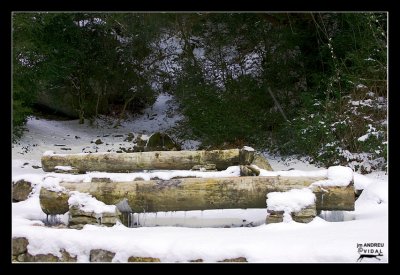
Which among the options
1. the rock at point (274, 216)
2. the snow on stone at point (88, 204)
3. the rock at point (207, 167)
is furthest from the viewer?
the rock at point (207, 167)

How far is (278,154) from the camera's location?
23.8 feet

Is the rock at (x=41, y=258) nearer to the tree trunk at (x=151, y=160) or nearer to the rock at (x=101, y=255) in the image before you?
the rock at (x=101, y=255)

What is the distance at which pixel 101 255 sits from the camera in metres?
3.36

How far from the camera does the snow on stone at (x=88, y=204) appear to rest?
3.91 meters

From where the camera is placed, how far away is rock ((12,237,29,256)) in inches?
137

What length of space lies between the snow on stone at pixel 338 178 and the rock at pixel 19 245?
240 cm

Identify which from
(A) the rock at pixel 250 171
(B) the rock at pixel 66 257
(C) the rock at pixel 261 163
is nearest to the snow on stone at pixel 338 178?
(A) the rock at pixel 250 171

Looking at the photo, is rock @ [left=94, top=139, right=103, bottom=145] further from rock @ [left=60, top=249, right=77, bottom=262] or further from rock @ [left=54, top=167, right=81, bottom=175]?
rock @ [left=60, top=249, right=77, bottom=262]

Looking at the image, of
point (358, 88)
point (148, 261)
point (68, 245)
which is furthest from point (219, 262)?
point (358, 88)

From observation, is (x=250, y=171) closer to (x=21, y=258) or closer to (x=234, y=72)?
(x=21, y=258)

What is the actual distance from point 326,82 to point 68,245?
180 inches

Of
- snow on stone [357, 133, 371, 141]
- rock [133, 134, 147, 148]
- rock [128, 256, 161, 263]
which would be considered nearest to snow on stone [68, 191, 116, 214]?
rock [128, 256, 161, 263]

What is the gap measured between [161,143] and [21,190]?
3.23 meters

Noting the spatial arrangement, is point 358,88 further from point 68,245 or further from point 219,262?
point 68,245
